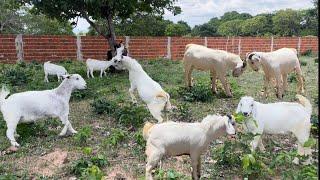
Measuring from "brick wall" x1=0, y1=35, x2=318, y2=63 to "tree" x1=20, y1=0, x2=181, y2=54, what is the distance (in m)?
5.20

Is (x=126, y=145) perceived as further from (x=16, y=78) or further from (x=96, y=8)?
(x=96, y=8)

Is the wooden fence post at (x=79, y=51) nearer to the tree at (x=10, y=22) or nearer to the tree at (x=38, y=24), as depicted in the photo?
the tree at (x=10, y=22)

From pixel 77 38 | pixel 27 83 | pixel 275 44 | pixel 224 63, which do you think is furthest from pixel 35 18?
pixel 224 63

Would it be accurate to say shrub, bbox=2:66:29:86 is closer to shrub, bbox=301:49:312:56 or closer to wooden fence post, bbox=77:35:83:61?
wooden fence post, bbox=77:35:83:61

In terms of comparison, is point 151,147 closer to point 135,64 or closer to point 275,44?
point 135,64

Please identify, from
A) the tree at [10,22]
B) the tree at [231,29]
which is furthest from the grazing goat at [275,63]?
the tree at [231,29]

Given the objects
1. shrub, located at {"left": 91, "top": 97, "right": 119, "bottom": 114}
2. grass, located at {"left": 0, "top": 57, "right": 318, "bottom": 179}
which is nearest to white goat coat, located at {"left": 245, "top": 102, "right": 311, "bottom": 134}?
grass, located at {"left": 0, "top": 57, "right": 318, "bottom": 179}

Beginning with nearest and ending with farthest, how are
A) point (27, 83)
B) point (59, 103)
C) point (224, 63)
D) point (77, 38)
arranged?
point (59, 103) → point (224, 63) → point (27, 83) → point (77, 38)

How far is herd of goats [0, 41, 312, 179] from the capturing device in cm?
465

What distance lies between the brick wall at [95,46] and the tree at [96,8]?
5.20 metres

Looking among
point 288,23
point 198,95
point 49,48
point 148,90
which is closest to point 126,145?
point 148,90

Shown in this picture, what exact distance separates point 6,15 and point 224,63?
98.8ft

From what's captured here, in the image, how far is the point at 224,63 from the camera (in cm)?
962

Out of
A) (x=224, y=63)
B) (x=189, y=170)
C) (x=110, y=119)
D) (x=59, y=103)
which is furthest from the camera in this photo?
(x=224, y=63)
